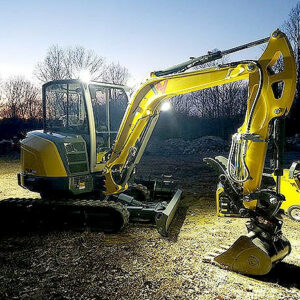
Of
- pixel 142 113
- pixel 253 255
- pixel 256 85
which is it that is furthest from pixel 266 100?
pixel 142 113

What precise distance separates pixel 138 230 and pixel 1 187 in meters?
6.52

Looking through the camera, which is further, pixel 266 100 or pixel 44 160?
pixel 44 160

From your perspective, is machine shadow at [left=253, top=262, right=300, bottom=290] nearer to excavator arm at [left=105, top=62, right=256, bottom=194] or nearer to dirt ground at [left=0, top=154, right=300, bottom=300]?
dirt ground at [left=0, top=154, right=300, bottom=300]

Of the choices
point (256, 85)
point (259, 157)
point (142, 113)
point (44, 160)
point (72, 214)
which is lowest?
point (72, 214)

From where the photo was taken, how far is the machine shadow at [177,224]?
5582 millimetres

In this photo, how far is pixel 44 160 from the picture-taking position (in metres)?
5.96

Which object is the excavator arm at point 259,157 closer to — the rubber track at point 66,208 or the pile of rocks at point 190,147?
the rubber track at point 66,208

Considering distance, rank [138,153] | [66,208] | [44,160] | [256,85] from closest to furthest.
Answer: [256,85] < [66,208] < [44,160] < [138,153]

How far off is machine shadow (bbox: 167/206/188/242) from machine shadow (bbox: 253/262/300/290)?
1.74 meters

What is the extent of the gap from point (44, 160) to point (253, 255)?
4.07 meters

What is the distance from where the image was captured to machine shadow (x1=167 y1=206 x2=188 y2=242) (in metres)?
5.58

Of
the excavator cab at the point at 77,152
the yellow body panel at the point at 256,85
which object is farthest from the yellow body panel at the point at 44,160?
the yellow body panel at the point at 256,85

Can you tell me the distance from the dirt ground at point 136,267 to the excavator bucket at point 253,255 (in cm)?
12

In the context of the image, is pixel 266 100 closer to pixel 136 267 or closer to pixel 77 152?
pixel 136 267
